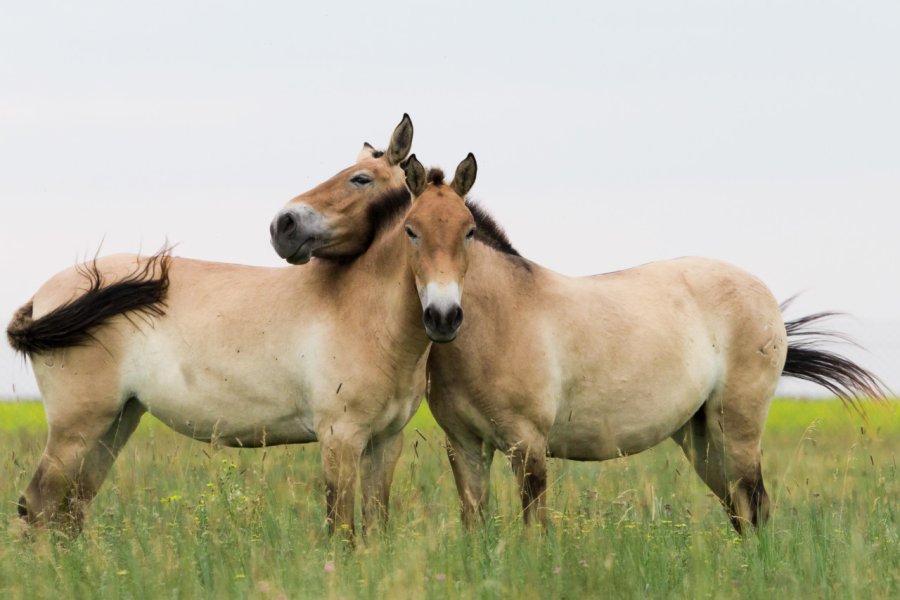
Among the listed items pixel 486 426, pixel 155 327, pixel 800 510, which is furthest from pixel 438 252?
pixel 800 510

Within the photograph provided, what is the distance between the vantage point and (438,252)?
5500 millimetres

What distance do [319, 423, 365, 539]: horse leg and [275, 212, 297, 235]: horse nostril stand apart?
1238 mm

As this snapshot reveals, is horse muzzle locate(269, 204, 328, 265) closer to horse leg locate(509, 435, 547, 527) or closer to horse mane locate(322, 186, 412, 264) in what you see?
horse mane locate(322, 186, 412, 264)

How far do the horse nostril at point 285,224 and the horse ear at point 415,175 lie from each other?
→ 0.86 meters

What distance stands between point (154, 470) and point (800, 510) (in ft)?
17.0

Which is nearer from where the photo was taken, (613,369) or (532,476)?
(532,476)

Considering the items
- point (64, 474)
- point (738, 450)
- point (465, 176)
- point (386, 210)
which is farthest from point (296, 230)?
point (738, 450)

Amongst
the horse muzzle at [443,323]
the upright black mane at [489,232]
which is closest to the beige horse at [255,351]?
the upright black mane at [489,232]

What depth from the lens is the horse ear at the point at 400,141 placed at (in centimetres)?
684

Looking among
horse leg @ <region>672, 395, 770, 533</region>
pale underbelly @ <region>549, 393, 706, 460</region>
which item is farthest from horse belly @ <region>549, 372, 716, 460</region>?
horse leg @ <region>672, 395, 770, 533</region>

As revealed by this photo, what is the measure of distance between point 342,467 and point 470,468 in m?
0.84

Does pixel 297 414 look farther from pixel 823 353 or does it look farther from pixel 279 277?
pixel 823 353

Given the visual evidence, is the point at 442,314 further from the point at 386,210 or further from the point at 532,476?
the point at 532,476

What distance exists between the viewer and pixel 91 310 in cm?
664
